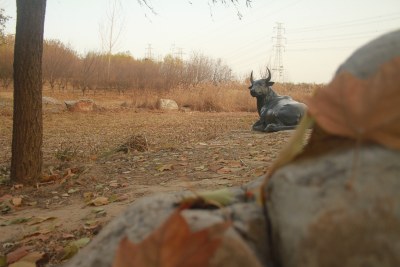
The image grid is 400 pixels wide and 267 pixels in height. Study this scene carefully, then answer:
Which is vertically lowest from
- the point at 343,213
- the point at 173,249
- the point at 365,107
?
the point at 173,249

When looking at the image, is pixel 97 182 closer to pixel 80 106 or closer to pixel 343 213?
pixel 343 213

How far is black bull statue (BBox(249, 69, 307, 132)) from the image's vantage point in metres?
8.13

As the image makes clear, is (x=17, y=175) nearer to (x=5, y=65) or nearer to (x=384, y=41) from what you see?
(x=384, y=41)

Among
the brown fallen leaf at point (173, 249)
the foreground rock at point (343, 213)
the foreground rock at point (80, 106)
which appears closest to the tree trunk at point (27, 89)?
the brown fallen leaf at point (173, 249)

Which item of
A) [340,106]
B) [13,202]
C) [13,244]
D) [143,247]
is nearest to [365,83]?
[340,106]

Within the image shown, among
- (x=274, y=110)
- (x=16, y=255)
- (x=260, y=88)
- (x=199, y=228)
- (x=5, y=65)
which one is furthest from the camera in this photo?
(x=5, y=65)

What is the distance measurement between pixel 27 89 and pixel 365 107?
4.30 m

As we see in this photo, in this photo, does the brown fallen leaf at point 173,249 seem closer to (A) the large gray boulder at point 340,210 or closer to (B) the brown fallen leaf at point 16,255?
(A) the large gray boulder at point 340,210

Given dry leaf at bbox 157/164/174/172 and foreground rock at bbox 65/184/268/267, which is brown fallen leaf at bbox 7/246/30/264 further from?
dry leaf at bbox 157/164/174/172

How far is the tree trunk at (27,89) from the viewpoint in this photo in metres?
4.41

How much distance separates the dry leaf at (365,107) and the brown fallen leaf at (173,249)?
43 centimetres

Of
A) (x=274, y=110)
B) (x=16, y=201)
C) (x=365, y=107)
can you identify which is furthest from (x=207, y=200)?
(x=274, y=110)

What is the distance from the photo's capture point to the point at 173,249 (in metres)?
0.87

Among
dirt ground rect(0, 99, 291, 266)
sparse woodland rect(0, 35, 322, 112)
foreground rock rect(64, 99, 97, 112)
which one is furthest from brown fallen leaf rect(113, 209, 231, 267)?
sparse woodland rect(0, 35, 322, 112)
